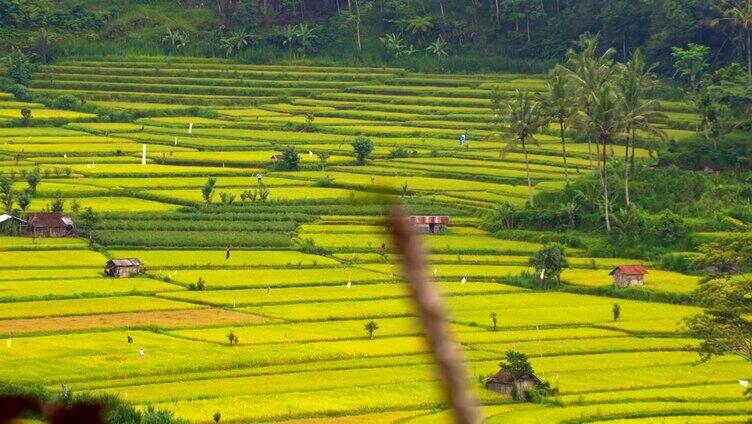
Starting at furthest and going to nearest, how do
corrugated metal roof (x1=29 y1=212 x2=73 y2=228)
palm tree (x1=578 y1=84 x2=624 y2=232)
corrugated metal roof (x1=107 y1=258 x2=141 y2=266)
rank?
palm tree (x1=578 y1=84 x2=624 y2=232) < corrugated metal roof (x1=29 y1=212 x2=73 y2=228) < corrugated metal roof (x1=107 y1=258 x2=141 y2=266)

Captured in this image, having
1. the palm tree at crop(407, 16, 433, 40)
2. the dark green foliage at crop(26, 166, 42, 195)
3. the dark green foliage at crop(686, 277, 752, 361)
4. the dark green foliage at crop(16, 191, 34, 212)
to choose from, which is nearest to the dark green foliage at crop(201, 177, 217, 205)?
the dark green foliage at crop(26, 166, 42, 195)

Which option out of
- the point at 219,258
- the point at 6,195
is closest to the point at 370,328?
the point at 219,258

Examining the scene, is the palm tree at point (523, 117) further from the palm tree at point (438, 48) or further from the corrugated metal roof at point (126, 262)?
the palm tree at point (438, 48)

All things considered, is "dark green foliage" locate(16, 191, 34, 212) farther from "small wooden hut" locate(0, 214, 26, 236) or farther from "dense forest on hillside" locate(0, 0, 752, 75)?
"dense forest on hillside" locate(0, 0, 752, 75)

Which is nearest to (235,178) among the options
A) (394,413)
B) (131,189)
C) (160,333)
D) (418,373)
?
(131,189)

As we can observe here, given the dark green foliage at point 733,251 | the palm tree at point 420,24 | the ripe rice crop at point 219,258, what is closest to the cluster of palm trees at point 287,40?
the palm tree at point 420,24

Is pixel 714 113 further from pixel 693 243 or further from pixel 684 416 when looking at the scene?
pixel 684 416

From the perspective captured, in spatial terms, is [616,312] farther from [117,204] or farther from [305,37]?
[305,37]
